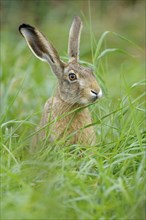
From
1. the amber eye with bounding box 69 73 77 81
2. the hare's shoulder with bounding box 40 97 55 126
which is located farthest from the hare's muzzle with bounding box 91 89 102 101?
the hare's shoulder with bounding box 40 97 55 126

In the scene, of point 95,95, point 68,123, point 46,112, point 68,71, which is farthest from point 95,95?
point 46,112

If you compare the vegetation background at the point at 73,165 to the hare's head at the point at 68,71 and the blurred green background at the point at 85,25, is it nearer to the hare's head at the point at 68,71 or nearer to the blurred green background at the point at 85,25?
the hare's head at the point at 68,71

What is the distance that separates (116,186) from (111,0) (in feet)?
25.4

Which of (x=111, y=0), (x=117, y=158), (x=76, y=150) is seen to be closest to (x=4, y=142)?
(x=76, y=150)

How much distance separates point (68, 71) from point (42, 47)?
292mm

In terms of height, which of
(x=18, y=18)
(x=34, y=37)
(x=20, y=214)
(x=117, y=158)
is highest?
(x=18, y=18)

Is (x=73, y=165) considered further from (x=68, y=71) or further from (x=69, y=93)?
(x=68, y=71)

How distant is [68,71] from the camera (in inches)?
238

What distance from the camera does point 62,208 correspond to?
411 cm

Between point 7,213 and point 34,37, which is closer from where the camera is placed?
point 7,213

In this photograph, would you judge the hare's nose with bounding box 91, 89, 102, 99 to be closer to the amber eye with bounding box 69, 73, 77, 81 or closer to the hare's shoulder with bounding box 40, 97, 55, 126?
the amber eye with bounding box 69, 73, 77, 81

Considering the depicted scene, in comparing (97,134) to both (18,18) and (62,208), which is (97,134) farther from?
(18,18)

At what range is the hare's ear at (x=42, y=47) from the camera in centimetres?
598

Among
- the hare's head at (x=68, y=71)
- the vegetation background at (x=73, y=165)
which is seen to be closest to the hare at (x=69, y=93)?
the hare's head at (x=68, y=71)
